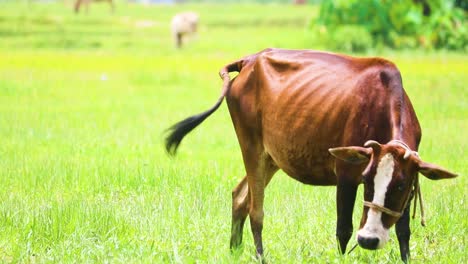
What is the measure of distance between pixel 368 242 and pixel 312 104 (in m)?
1.04

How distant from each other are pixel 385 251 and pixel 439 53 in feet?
58.2

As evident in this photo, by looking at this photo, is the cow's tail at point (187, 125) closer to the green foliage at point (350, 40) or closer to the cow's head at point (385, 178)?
the cow's head at point (385, 178)

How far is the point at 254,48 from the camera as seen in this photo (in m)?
24.7

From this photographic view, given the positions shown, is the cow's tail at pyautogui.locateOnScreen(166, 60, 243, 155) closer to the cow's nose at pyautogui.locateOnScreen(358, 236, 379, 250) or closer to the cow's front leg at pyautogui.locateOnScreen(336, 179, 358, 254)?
the cow's front leg at pyautogui.locateOnScreen(336, 179, 358, 254)

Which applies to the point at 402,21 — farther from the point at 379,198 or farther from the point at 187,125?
the point at 379,198

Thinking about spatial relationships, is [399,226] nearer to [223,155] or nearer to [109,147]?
[223,155]

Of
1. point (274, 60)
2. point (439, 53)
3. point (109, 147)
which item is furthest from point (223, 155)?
point (439, 53)

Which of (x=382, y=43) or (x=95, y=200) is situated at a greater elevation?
(x=95, y=200)

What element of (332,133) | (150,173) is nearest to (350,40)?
(150,173)

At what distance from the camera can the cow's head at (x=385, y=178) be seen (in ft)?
16.1

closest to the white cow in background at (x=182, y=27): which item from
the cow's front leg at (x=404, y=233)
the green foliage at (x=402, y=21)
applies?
the green foliage at (x=402, y=21)

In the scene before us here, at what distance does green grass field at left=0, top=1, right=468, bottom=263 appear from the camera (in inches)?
230

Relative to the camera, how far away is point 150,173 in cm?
801

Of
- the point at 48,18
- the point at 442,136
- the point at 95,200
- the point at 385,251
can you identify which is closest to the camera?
the point at 385,251
